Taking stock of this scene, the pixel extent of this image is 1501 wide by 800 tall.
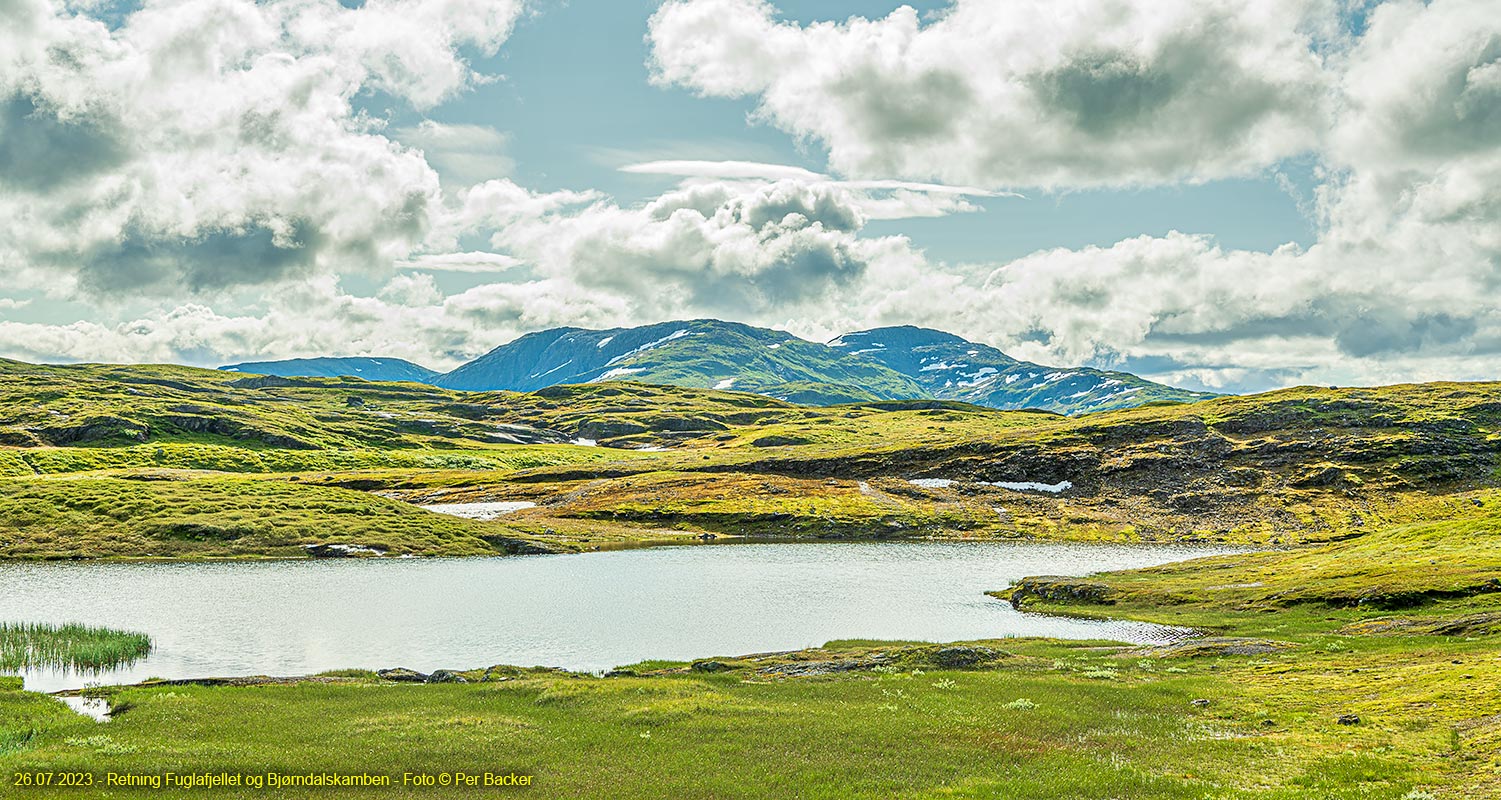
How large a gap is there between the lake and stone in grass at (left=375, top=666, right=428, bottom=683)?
645cm

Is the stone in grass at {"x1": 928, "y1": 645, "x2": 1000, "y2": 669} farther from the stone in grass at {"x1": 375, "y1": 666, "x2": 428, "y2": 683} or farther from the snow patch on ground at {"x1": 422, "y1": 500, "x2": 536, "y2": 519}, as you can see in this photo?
the snow patch on ground at {"x1": 422, "y1": 500, "x2": 536, "y2": 519}

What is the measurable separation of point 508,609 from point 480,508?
107 m

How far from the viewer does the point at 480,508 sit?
591 feet

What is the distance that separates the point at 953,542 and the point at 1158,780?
130860mm

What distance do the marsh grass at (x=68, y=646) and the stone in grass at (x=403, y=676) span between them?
18.8m

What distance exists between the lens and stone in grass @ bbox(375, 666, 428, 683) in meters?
49.4

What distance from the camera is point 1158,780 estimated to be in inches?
1061

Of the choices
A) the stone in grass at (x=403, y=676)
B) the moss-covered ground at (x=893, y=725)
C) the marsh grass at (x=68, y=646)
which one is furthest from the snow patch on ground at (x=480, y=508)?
the moss-covered ground at (x=893, y=725)

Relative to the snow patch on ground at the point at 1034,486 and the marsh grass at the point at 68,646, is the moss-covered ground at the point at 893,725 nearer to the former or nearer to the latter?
the marsh grass at the point at 68,646

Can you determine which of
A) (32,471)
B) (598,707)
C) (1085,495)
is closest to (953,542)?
(1085,495)

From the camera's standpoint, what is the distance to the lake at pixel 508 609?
199ft

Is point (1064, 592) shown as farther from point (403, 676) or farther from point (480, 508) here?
point (480, 508)

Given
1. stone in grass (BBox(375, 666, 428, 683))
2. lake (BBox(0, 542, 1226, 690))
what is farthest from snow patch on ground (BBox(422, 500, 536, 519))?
stone in grass (BBox(375, 666, 428, 683))

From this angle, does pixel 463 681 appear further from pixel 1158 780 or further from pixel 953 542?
pixel 953 542
